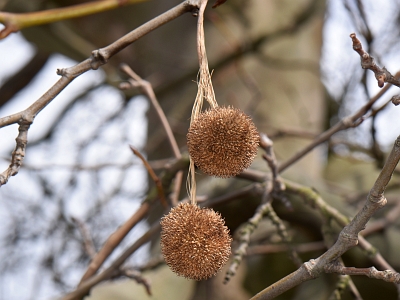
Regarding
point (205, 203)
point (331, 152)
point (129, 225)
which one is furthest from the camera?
point (331, 152)

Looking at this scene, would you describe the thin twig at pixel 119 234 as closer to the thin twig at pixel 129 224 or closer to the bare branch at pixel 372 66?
the thin twig at pixel 129 224

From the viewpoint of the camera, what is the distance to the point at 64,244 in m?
2.89

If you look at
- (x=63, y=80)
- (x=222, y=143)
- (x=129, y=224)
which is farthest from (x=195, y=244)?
(x=129, y=224)

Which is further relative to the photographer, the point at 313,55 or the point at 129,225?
the point at 313,55

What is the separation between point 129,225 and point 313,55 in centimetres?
154

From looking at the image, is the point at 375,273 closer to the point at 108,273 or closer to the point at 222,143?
the point at 222,143

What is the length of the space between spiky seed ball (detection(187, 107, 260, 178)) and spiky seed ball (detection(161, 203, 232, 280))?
2.6 inches

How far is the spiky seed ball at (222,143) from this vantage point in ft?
2.03

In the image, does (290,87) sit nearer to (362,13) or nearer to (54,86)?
(362,13)

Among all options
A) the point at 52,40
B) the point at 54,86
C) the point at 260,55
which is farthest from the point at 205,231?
the point at 52,40

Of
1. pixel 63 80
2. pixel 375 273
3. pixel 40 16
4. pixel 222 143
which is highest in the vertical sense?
pixel 40 16

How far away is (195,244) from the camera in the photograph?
0.61m

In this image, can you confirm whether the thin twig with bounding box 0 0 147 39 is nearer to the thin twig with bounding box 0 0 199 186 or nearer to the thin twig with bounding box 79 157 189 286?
the thin twig with bounding box 0 0 199 186

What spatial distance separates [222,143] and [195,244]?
0.13 metres
